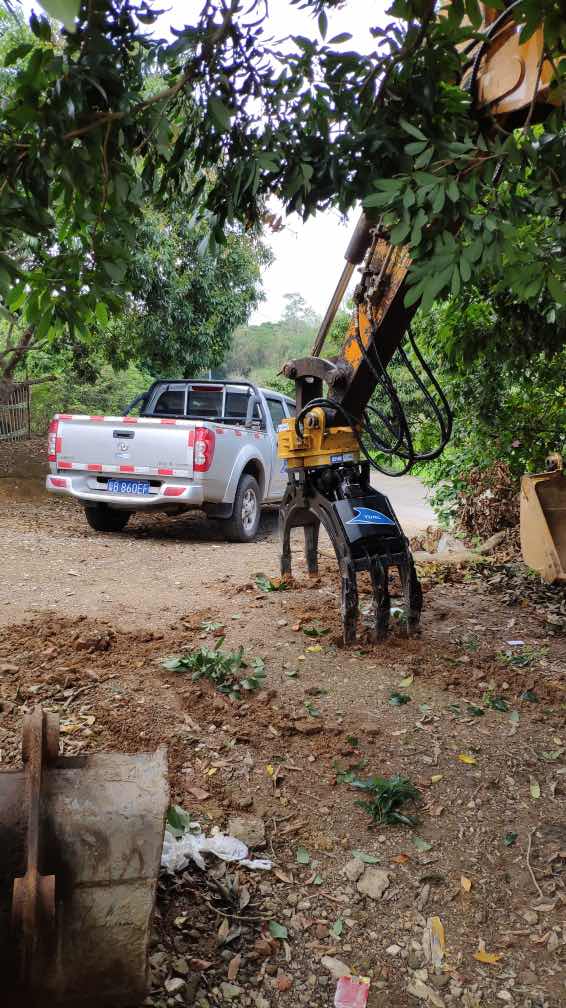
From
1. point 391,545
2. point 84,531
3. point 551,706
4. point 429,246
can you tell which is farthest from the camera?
point 84,531

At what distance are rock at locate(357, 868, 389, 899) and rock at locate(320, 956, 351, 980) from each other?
0.34 metres

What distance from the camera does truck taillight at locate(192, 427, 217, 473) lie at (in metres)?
8.28

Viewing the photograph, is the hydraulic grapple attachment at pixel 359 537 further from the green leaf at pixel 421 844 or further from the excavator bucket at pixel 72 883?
the excavator bucket at pixel 72 883

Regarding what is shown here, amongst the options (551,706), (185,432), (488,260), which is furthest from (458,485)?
(488,260)

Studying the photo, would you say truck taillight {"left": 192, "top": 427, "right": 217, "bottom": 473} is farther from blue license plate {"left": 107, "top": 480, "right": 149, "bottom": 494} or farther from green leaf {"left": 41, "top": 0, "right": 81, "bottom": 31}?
green leaf {"left": 41, "top": 0, "right": 81, "bottom": 31}

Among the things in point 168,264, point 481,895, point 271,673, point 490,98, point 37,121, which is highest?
point 168,264

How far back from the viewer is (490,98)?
3311 millimetres

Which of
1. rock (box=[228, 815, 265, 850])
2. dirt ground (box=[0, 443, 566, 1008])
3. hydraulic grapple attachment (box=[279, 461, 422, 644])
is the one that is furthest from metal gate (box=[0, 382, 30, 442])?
rock (box=[228, 815, 265, 850])

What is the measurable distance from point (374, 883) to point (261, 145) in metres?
2.91

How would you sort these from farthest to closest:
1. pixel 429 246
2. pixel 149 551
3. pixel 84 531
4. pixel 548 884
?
pixel 84 531, pixel 149 551, pixel 548 884, pixel 429 246

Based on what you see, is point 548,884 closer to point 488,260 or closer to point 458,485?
point 488,260

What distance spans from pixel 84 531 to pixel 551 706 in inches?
263

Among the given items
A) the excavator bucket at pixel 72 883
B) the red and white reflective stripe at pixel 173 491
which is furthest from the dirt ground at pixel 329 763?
the red and white reflective stripe at pixel 173 491

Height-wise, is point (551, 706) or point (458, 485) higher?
point (458, 485)
